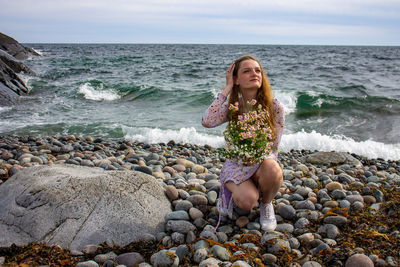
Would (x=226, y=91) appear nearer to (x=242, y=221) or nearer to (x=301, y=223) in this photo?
(x=242, y=221)

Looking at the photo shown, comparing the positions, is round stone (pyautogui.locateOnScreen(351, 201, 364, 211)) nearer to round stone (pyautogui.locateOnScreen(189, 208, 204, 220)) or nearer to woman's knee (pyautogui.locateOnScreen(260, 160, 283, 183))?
woman's knee (pyautogui.locateOnScreen(260, 160, 283, 183))

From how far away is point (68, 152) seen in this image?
666 cm

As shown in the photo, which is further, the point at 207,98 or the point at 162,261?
the point at 207,98

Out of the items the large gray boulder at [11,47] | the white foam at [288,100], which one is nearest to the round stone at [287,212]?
the white foam at [288,100]

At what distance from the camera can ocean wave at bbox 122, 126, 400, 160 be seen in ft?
26.8

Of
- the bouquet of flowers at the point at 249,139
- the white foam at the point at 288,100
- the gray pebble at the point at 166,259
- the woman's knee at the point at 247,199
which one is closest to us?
the gray pebble at the point at 166,259

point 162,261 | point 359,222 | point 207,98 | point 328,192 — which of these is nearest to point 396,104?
point 207,98

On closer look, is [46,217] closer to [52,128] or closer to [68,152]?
[68,152]

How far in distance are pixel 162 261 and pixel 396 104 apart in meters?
13.0

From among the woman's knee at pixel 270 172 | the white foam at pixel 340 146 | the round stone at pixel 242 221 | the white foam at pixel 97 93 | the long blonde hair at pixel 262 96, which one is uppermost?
the long blonde hair at pixel 262 96

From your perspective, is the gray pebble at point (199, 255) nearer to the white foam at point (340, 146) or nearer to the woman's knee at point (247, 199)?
the woman's knee at point (247, 199)

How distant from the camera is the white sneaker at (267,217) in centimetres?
335

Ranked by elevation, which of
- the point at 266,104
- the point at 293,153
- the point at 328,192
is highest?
the point at 266,104

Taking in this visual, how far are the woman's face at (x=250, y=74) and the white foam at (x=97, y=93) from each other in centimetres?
1315
